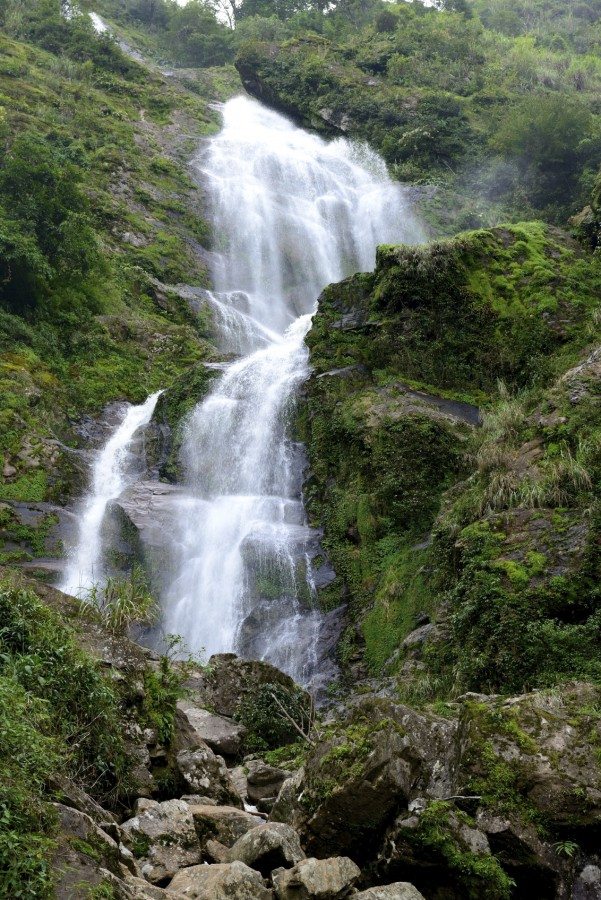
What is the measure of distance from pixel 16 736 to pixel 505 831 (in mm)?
3580

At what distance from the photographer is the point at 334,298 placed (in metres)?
20.4

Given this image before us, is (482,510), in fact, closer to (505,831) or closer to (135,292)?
(505,831)

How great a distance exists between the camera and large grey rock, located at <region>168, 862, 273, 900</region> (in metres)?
4.64

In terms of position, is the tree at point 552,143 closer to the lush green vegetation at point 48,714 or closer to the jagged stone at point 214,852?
the lush green vegetation at point 48,714

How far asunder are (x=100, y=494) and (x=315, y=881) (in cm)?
1486

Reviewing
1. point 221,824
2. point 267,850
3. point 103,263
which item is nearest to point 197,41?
point 103,263

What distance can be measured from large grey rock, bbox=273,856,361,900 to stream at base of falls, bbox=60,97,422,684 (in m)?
8.05

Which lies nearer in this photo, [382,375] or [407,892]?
[407,892]

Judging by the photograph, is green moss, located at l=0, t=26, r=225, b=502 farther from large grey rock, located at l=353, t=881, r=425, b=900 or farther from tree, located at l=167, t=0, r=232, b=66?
large grey rock, located at l=353, t=881, r=425, b=900

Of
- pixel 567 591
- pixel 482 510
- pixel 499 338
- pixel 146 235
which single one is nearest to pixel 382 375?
pixel 499 338

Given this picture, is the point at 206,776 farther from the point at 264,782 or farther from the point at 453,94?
the point at 453,94

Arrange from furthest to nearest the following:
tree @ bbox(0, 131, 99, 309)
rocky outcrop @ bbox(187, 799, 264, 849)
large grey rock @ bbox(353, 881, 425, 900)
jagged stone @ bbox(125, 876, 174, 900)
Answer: tree @ bbox(0, 131, 99, 309)
rocky outcrop @ bbox(187, 799, 264, 849)
large grey rock @ bbox(353, 881, 425, 900)
jagged stone @ bbox(125, 876, 174, 900)

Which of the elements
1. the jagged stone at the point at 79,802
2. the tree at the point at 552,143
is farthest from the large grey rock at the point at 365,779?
the tree at the point at 552,143

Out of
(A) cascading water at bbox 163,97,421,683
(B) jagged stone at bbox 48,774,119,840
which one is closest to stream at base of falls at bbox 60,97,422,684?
(A) cascading water at bbox 163,97,421,683
